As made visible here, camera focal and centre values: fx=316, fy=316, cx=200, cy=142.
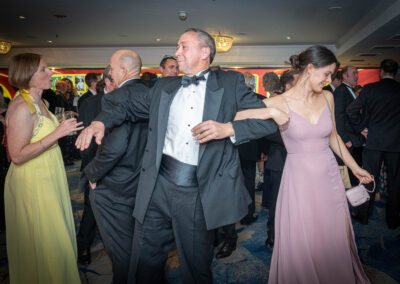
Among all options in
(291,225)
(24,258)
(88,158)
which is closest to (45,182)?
(24,258)

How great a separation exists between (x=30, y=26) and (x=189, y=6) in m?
4.56

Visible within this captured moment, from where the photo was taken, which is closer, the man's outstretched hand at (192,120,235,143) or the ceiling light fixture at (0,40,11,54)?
the man's outstretched hand at (192,120,235,143)

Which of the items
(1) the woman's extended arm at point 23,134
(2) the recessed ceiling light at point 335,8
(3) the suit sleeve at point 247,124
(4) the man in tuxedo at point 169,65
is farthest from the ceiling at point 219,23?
(3) the suit sleeve at point 247,124

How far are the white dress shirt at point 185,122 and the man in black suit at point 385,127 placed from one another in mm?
2737

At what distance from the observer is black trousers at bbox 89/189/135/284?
2.18 m

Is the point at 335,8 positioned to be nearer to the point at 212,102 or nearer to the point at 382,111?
the point at 382,111

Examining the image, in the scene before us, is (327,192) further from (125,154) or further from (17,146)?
(17,146)

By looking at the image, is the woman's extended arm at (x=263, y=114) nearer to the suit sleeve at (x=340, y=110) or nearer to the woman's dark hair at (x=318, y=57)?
the woman's dark hair at (x=318, y=57)

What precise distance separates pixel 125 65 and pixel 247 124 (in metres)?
1.05

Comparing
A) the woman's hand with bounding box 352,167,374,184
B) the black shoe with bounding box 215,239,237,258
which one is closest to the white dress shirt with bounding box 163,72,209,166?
the woman's hand with bounding box 352,167,374,184

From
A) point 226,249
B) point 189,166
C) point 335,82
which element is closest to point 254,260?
point 226,249

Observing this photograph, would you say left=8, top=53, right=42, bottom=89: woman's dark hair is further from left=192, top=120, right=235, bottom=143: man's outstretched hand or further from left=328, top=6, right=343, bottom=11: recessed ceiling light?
left=328, top=6, right=343, bottom=11: recessed ceiling light

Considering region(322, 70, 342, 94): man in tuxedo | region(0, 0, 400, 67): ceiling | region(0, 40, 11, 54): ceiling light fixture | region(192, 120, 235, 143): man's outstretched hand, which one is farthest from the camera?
region(0, 40, 11, 54): ceiling light fixture

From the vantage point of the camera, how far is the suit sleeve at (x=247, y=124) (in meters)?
1.60
